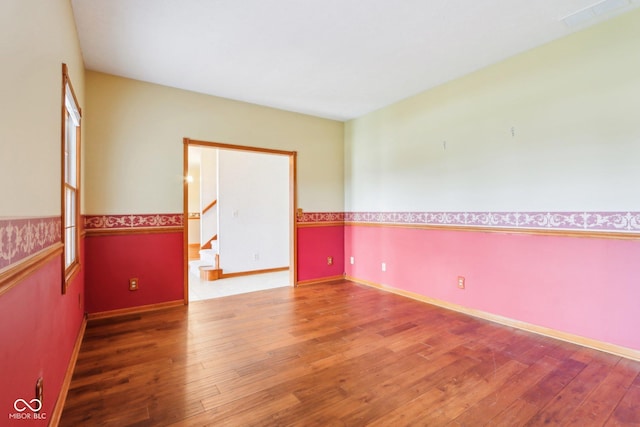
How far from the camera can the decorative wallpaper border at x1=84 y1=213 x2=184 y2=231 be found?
127 inches

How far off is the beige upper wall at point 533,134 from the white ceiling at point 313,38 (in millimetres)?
189

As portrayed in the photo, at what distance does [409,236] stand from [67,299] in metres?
3.44

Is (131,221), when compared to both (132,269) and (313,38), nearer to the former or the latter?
(132,269)

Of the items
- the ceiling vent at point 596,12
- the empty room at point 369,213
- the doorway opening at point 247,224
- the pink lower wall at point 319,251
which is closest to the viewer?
the empty room at point 369,213

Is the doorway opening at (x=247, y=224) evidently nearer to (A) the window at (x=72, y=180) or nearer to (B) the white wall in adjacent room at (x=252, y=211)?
(B) the white wall in adjacent room at (x=252, y=211)

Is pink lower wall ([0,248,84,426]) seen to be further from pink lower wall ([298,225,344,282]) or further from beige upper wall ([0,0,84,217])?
pink lower wall ([298,225,344,282])

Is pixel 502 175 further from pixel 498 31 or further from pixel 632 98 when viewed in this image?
pixel 498 31

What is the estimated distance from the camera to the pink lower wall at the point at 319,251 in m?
→ 4.66

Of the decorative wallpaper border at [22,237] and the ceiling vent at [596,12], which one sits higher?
the ceiling vent at [596,12]

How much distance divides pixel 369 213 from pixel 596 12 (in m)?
3.05

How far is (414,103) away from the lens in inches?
155

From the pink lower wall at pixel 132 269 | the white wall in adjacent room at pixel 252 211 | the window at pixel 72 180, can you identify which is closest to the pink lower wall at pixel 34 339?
the window at pixel 72 180

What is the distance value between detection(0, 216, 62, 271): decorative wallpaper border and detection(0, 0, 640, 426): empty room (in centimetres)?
2

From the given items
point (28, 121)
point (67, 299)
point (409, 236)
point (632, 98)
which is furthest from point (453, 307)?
point (28, 121)
